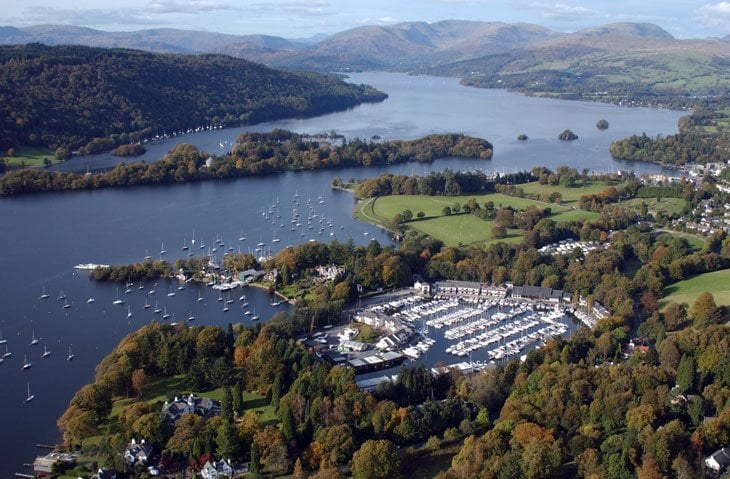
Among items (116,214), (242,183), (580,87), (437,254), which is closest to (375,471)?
(437,254)

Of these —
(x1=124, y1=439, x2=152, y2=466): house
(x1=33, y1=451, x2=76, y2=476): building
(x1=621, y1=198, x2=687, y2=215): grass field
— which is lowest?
(x1=33, y1=451, x2=76, y2=476): building

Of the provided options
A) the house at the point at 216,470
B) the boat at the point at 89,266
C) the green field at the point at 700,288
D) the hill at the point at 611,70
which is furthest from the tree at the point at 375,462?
the hill at the point at 611,70

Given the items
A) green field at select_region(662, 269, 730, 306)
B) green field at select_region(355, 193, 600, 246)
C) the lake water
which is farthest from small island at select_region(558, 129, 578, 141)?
green field at select_region(662, 269, 730, 306)

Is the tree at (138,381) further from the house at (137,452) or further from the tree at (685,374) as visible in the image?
the tree at (685,374)

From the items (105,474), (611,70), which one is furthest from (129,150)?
(611,70)

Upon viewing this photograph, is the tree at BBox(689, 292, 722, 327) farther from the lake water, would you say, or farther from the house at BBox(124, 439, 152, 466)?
the house at BBox(124, 439, 152, 466)

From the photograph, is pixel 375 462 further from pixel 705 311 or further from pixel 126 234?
pixel 126 234
